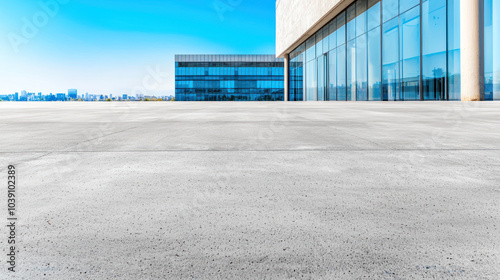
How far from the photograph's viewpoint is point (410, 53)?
19.9 m

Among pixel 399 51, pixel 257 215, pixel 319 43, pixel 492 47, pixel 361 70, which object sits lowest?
pixel 257 215

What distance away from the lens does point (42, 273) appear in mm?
1451

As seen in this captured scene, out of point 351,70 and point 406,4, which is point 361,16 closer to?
point 351,70

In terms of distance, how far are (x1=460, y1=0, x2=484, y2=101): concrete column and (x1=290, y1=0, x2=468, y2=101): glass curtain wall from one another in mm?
332

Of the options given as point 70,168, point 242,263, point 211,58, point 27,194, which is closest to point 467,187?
point 242,263

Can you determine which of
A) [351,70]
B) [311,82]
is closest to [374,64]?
[351,70]

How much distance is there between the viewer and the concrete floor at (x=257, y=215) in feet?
4.97

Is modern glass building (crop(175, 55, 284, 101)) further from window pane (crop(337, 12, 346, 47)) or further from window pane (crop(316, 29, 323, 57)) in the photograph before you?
window pane (crop(337, 12, 346, 47))

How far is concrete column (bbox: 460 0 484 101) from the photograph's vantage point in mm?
15148

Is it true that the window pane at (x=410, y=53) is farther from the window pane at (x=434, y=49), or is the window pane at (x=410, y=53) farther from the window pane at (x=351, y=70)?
the window pane at (x=351, y=70)

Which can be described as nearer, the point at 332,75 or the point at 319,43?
the point at 332,75

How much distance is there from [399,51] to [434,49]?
10.1 ft

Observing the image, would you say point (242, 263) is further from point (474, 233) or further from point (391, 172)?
point (391, 172)

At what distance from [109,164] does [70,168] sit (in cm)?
35
